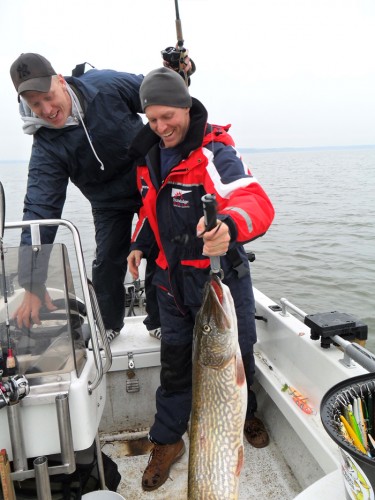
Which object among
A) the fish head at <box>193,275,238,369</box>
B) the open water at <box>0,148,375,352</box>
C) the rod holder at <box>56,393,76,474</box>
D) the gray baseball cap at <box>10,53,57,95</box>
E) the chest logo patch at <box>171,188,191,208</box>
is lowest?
the open water at <box>0,148,375,352</box>

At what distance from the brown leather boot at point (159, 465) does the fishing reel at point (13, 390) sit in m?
1.41

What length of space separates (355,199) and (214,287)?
1715cm

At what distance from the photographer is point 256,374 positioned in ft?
10.7

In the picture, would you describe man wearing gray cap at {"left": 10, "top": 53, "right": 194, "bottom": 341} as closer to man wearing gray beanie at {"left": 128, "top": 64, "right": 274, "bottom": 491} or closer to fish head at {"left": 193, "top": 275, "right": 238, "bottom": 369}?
man wearing gray beanie at {"left": 128, "top": 64, "right": 274, "bottom": 491}

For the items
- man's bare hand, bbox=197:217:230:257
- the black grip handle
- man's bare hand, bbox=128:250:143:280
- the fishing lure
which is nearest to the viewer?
the black grip handle

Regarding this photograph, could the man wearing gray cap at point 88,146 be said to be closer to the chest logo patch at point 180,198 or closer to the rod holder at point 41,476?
the chest logo patch at point 180,198

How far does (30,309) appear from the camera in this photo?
203 cm

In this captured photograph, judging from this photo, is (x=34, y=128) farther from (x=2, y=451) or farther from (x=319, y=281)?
(x=319, y=281)

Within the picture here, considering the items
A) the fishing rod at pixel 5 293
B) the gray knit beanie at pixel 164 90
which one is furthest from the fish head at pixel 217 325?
the gray knit beanie at pixel 164 90

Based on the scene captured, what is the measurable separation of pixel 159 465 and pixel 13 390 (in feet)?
4.92

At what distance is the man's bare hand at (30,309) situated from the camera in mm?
2018

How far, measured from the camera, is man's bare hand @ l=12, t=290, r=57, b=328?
79.4 inches

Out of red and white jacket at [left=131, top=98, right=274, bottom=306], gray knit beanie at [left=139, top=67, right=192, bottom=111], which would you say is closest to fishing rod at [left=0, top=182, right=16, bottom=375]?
red and white jacket at [left=131, top=98, right=274, bottom=306]

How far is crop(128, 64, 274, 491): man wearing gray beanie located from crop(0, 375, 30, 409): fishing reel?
926mm
